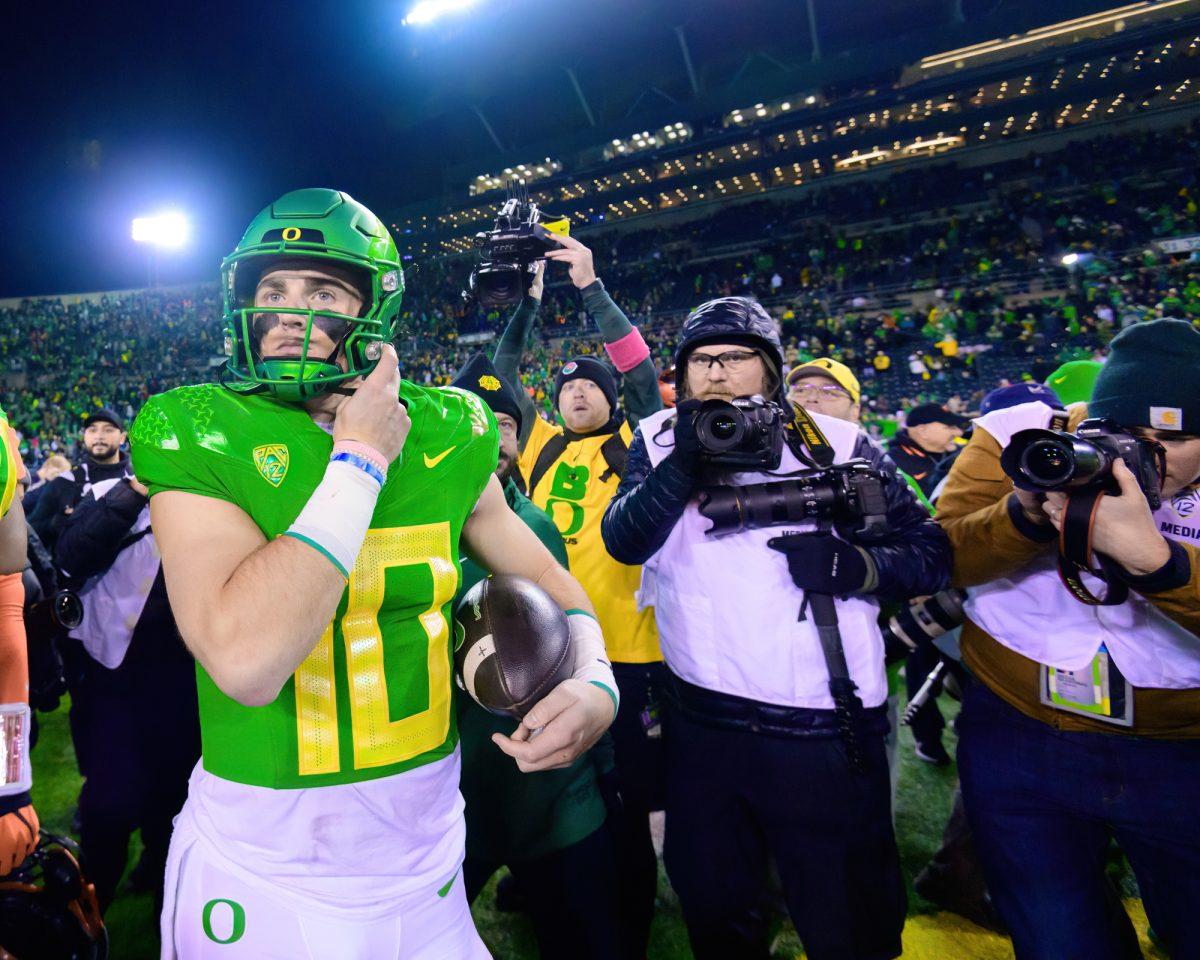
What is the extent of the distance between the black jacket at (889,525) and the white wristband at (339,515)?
40.1 inches

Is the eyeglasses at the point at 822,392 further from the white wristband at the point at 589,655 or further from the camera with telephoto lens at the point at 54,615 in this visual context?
the camera with telephoto lens at the point at 54,615

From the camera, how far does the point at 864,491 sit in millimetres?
1814

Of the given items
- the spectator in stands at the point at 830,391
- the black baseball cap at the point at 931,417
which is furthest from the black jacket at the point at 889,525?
the black baseball cap at the point at 931,417

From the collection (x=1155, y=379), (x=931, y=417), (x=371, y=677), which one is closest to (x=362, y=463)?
(x=371, y=677)

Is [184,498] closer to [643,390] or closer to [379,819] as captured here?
[379,819]

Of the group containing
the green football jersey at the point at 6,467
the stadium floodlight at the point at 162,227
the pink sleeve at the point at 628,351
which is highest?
the stadium floodlight at the point at 162,227

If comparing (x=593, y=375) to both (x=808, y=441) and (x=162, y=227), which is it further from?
(x=162, y=227)

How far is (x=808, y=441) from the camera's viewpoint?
2.10m

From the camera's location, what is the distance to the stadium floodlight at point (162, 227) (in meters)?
25.9

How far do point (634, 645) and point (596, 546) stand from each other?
1.56 feet

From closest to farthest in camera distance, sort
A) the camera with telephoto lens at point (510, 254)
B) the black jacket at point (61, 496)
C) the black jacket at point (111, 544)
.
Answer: the black jacket at point (111, 544) < the camera with telephoto lens at point (510, 254) < the black jacket at point (61, 496)

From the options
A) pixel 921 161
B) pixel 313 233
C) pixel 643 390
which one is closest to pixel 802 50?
pixel 921 161

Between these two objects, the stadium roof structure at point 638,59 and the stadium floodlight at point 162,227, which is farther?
the stadium floodlight at point 162,227

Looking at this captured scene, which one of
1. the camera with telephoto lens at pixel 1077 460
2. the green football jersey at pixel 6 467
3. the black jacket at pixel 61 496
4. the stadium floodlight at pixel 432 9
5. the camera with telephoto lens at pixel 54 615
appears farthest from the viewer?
the stadium floodlight at pixel 432 9
